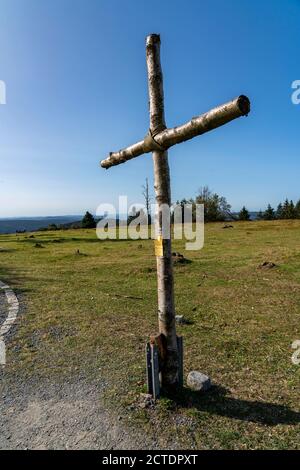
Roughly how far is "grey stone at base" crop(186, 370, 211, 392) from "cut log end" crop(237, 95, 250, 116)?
13.3 ft

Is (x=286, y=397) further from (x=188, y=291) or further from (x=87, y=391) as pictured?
(x=188, y=291)

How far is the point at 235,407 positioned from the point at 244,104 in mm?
4204

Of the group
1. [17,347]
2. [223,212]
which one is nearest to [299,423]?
[17,347]

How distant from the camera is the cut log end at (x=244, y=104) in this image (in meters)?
3.17

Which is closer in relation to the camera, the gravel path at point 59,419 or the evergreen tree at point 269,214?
the gravel path at point 59,419

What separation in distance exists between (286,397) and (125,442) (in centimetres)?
262

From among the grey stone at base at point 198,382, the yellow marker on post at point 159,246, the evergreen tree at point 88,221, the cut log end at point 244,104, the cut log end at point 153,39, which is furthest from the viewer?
the evergreen tree at point 88,221

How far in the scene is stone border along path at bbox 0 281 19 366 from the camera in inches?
276

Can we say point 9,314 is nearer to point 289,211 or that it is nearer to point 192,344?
point 192,344

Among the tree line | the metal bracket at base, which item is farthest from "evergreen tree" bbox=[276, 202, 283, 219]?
the metal bracket at base

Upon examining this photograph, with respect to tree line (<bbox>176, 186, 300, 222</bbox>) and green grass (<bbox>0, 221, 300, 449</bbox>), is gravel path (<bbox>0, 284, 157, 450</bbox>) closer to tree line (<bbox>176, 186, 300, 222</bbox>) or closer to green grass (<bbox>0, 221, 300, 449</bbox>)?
green grass (<bbox>0, 221, 300, 449</bbox>)

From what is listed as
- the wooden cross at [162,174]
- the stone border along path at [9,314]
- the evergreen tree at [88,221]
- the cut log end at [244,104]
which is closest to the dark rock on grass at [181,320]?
the wooden cross at [162,174]

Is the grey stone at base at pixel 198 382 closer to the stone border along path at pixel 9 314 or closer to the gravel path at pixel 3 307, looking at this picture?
the stone border along path at pixel 9 314

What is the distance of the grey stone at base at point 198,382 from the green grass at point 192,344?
13cm
